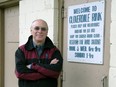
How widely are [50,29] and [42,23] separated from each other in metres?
0.71

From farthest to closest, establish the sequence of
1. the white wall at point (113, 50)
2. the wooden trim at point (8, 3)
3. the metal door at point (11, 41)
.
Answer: the metal door at point (11, 41)
the wooden trim at point (8, 3)
the white wall at point (113, 50)

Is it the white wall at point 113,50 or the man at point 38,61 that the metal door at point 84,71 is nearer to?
the white wall at point 113,50

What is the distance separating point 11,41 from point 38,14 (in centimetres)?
128

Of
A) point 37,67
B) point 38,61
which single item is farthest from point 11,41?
point 37,67

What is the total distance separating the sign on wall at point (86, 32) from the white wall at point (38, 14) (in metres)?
0.30

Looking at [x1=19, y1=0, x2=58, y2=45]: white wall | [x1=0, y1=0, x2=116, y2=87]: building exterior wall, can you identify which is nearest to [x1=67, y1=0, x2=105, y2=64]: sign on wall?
[x1=0, y1=0, x2=116, y2=87]: building exterior wall

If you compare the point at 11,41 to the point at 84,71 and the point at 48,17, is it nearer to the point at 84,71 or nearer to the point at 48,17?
the point at 48,17

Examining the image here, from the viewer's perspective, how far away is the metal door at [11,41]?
4781 millimetres

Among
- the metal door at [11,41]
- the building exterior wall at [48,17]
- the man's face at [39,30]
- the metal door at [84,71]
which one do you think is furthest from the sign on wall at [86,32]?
the metal door at [11,41]

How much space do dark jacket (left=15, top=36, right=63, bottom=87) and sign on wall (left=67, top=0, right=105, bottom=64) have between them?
380 mm

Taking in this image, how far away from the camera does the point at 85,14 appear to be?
10.3 ft

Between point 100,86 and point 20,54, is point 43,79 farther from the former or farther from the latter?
point 100,86

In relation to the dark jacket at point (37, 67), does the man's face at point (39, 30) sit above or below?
above

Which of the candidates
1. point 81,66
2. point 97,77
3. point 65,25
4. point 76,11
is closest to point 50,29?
point 65,25
